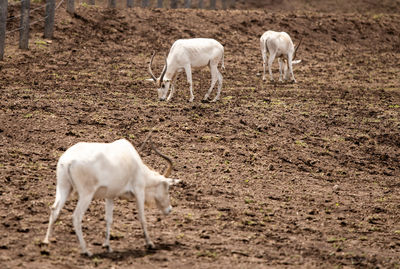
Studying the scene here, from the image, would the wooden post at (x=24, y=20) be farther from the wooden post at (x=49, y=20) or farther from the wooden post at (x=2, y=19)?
the wooden post at (x=49, y=20)

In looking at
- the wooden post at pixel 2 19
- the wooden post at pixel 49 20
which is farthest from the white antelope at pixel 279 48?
the wooden post at pixel 2 19

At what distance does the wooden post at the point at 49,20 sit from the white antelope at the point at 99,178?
13.1 metres

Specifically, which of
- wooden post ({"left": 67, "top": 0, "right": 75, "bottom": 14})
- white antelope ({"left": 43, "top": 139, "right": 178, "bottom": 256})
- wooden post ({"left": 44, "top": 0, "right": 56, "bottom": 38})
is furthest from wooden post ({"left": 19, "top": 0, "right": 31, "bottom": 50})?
white antelope ({"left": 43, "top": 139, "right": 178, "bottom": 256})

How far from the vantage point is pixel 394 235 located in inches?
379

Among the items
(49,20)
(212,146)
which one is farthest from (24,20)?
(212,146)

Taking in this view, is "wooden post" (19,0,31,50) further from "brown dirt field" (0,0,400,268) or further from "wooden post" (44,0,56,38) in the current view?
"wooden post" (44,0,56,38)

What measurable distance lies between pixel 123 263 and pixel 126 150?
131 cm

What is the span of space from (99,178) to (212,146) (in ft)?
18.0

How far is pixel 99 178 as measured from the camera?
24.3ft

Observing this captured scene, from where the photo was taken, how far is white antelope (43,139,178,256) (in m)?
7.33

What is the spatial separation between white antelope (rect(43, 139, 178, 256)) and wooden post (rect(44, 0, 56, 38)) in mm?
13079

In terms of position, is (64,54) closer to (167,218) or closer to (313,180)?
(313,180)

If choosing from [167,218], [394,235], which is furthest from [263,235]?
[394,235]

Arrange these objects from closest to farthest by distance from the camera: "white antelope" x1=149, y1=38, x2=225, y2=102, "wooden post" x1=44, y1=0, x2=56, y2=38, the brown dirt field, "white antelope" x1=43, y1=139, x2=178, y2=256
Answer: "white antelope" x1=43, y1=139, x2=178, y2=256, the brown dirt field, "white antelope" x1=149, y1=38, x2=225, y2=102, "wooden post" x1=44, y1=0, x2=56, y2=38
